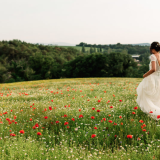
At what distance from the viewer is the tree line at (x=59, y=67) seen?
64500 millimetres

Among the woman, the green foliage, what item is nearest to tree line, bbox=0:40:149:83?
the green foliage

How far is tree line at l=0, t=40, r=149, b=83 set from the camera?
6450cm

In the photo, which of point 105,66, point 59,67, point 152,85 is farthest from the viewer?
point 59,67

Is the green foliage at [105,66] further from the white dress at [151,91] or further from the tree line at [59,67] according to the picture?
the white dress at [151,91]

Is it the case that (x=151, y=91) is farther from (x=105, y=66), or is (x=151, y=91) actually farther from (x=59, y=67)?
(x=59, y=67)

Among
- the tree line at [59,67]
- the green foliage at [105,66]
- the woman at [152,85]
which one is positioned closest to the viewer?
the woman at [152,85]

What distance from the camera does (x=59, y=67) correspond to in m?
77.5

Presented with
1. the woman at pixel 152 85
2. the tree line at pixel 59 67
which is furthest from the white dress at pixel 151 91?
the tree line at pixel 59 67

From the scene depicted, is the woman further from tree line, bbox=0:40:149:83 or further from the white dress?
tree line, bbox=0:40:149:83

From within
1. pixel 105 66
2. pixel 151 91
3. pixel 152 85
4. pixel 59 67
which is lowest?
pixel 151 91

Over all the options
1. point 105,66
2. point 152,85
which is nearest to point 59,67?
point 105,66

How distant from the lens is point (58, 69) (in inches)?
2953

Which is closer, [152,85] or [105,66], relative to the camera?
Answer: [152,85]

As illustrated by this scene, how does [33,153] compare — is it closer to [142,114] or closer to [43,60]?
[142,114]
